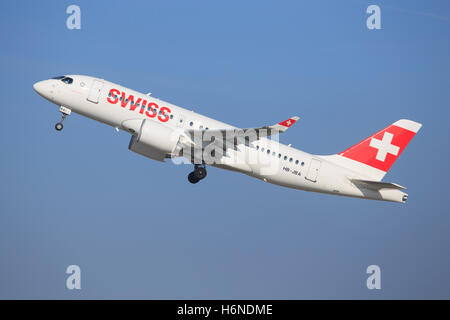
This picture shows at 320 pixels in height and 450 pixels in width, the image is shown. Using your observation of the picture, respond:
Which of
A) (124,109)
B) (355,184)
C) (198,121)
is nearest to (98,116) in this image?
(124,109)

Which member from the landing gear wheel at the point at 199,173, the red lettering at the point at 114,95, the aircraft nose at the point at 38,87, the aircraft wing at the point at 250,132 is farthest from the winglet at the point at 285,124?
the aircraft nose at the point at 38,87

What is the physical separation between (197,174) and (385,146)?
1385 cm

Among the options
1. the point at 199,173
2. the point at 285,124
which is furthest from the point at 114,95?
the point at 285,124

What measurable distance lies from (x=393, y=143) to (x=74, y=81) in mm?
22855

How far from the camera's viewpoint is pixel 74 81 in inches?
1853

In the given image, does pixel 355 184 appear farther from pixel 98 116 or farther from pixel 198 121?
pixel 98 116

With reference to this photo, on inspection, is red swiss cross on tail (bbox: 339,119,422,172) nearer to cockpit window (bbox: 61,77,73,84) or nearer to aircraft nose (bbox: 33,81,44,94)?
cockpit window (bbox: 61,77,73,84)

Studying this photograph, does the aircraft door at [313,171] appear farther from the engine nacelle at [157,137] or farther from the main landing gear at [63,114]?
the main landing gear at [63,114]

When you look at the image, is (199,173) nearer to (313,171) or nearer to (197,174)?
(197,174)

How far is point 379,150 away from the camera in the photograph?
51.6 metres

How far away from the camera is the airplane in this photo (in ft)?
150
